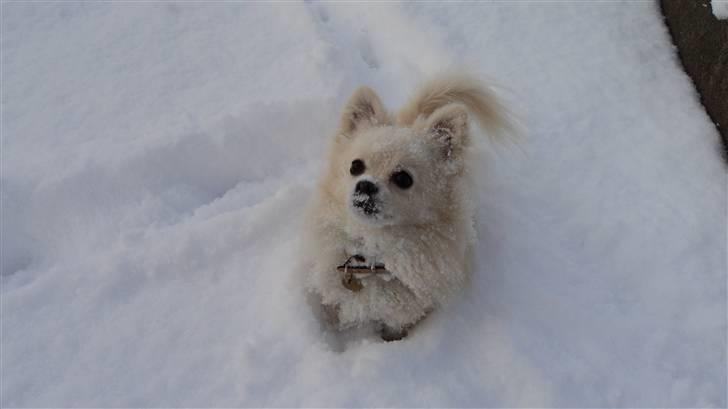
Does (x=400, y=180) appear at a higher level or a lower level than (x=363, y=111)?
lower

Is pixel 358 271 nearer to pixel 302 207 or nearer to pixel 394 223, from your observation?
pixel 394 223

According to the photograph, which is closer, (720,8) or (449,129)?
(449,129)

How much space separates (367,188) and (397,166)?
0.18 m

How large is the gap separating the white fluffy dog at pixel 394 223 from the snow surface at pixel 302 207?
16 centimetres

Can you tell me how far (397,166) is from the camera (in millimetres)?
1957

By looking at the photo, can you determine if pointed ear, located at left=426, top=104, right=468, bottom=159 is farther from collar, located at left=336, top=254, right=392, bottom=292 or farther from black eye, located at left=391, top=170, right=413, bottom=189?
collar, located at left=336, top=254, right=392, bottom=292

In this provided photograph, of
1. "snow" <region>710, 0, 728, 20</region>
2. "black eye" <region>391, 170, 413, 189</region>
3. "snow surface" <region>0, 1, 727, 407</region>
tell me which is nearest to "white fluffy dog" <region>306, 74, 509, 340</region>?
"black eye" <region>391, 170, 413, 189</region>

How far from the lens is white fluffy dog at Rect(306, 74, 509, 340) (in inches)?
77.6

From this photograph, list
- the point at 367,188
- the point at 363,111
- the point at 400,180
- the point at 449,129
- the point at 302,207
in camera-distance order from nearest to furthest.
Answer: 1. the point at 367,188
2. the point at 400,180
3. the point at 449,129
4. the point at 363,111
5. the point at 302,207

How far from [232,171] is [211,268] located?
654 mm

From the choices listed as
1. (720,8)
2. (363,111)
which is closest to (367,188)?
(363,111)

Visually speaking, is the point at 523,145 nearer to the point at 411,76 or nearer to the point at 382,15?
the point at 411,76

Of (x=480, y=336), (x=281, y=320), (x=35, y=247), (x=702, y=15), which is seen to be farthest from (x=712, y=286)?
(x=35, y=247)

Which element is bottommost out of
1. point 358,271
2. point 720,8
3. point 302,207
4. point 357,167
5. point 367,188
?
point 358,271
